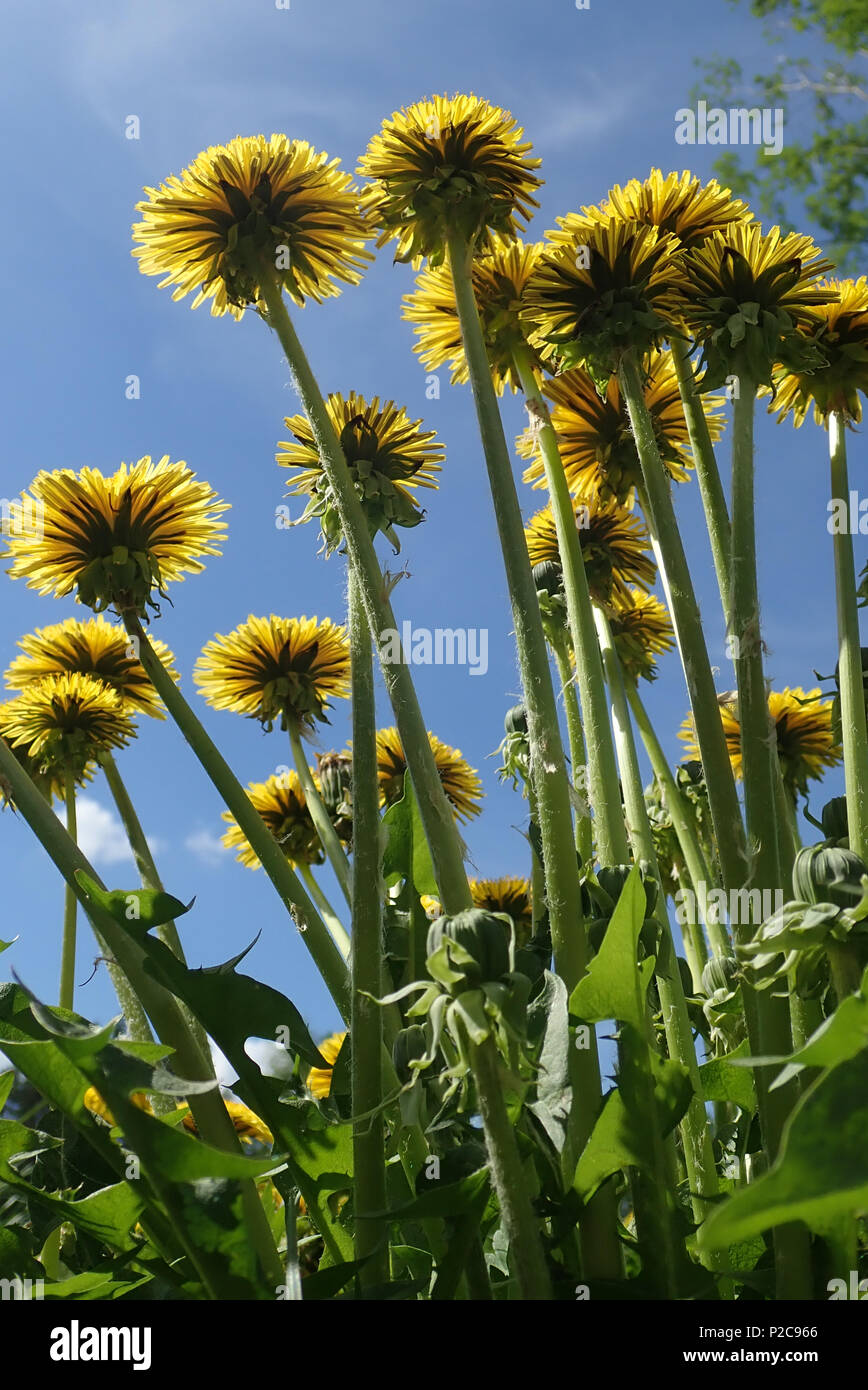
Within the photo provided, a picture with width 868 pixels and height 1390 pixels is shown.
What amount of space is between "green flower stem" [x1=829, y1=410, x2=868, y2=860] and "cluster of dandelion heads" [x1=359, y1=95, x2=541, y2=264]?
83 centimetres

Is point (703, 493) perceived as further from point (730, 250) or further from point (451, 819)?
point (451, 819)

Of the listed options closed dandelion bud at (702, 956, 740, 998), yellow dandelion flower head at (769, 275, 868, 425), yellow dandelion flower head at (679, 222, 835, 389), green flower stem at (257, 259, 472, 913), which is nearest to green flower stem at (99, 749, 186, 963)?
green flower stem at (257, 259, 472, 913)

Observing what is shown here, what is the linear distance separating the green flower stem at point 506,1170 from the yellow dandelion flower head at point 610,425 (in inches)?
62.0

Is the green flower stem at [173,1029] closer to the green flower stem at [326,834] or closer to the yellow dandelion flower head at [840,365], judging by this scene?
the green flower stem at [326,834]

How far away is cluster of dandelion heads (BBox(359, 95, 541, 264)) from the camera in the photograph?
73.8 inches

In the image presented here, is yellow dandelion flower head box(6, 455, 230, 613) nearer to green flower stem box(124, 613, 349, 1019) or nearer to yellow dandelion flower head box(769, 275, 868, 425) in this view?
green flower stem box(124, 613, 349, 1019)

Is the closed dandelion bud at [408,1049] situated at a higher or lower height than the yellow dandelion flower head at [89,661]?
lower

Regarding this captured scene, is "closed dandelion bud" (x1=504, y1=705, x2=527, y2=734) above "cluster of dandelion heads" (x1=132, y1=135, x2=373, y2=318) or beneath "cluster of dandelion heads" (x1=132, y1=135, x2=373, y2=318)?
beneath

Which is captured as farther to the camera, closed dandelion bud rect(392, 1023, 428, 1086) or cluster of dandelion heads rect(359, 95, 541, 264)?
cluster of dandelion heads rect(359, 95, 541, 264)

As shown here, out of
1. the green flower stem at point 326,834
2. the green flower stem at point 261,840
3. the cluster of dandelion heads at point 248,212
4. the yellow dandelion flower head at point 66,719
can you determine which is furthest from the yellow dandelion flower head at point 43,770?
the cluster of dandelion heads at point 248,212

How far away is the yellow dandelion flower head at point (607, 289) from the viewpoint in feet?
6.32

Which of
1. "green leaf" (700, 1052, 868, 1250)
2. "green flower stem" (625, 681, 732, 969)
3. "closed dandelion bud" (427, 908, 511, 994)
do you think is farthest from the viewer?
"green flower stem" (625, 681, 732, 969)
